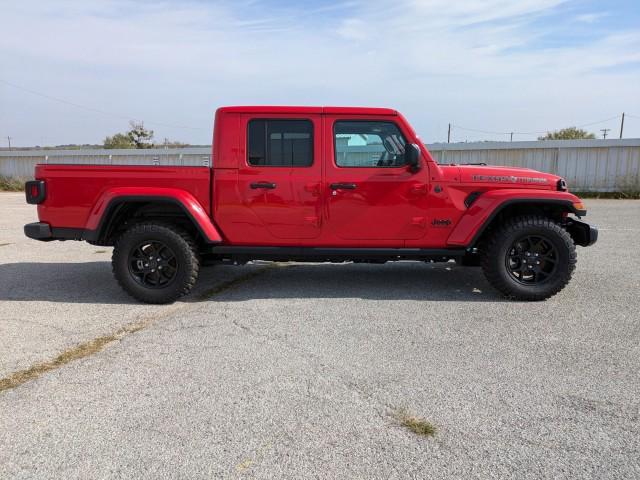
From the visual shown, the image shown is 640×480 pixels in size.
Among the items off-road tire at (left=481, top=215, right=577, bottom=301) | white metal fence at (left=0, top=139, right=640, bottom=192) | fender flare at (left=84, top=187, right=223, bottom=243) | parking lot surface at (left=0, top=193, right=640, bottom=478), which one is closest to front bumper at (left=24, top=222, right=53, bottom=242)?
fender flare at (left=84, top=187, right=223, bottom=243)

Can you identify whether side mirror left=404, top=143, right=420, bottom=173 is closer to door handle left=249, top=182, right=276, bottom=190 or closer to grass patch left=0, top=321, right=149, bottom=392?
door handle left=249, top=182, right=276, bottom=190

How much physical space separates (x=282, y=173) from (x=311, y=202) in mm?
416

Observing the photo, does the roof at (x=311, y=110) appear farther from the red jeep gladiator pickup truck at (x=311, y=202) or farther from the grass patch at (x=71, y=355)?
the grass patch at (x=71, y=355)

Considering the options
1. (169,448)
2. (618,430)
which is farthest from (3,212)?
(618,430)

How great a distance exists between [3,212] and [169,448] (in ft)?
47.3

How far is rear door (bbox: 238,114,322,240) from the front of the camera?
4965 mm

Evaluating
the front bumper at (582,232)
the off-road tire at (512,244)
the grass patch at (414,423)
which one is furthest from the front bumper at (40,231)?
the front bumper at (582,232)

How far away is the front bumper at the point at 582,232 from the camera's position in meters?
5.21

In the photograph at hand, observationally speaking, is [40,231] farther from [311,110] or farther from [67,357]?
[311,110]

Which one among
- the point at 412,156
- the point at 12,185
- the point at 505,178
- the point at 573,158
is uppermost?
the point at 573,158

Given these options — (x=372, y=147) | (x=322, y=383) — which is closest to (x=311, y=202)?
(x=372, y=147)

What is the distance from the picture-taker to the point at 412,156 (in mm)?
4836

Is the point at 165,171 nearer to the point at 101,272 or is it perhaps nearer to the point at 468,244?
the point at 101,272

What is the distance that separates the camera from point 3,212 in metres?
14.1
